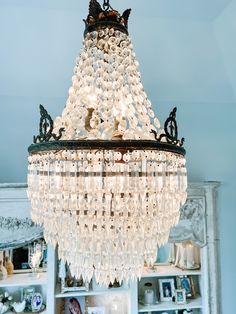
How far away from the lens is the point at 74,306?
8.71 feet

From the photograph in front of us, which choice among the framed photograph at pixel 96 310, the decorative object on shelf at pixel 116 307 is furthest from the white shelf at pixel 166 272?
the framed photograph at pixel 96 310

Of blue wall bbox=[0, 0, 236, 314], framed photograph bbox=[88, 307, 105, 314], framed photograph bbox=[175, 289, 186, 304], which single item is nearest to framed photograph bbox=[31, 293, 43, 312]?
framed photograph bbox=[88, 307, 105, 314]

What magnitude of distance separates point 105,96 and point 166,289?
2.21 metres

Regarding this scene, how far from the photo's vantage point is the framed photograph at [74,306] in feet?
8.69

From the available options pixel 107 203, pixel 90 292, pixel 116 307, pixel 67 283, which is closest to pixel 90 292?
pixel 90 292

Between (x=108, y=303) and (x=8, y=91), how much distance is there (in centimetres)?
225

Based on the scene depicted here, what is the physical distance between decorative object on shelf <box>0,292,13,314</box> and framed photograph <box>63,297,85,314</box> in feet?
1.62

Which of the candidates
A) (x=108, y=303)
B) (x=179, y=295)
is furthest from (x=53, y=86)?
(x=179, y=295)

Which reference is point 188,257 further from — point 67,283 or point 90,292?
point 67,283

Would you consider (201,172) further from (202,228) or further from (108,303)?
(108,303)

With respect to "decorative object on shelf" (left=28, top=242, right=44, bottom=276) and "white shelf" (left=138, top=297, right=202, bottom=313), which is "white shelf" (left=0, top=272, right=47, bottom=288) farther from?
"white shelf" (left=138, top=297, right=202, bottom=313)

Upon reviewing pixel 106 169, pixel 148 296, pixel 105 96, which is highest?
pixel 105 96

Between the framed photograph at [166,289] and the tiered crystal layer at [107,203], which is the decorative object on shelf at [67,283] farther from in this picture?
the tiered crystal layer at [107,203]

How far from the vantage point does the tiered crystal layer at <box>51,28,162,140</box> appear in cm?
130
